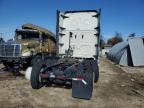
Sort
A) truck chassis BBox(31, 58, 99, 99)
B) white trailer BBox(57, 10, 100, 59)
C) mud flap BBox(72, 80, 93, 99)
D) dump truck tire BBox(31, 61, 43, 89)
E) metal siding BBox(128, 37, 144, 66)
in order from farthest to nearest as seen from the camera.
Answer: metal siding BBox(128, 37, 144, 66) < white trailer BBox(57, 10, 100, 59) < dump truck tire BBox(31, 61, 43, 89) < truck chassis BBox(31, 58, 99, 99) < mud flap BBox(72, 80, 93, 99)

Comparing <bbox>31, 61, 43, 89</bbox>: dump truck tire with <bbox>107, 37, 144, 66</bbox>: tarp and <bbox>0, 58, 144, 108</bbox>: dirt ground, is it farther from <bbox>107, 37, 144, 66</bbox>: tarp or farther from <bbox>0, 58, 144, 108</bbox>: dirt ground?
<bbox>107, 37, 144, 66</bbox>: tarp

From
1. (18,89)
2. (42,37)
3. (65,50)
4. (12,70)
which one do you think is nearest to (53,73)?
(18,89)

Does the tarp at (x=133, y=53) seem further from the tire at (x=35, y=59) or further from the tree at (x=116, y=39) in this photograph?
the tree at (x=116, y=39)

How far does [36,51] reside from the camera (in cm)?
1620

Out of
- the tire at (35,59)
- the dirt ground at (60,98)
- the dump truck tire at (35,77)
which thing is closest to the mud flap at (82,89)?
the dirt ground at (60,98)

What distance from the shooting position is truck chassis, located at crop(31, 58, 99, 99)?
8781 mm

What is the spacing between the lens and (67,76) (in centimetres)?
979

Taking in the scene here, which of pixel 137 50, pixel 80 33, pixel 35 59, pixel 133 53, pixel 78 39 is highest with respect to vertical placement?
pixel 80 33

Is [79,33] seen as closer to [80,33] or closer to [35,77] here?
[80,33]

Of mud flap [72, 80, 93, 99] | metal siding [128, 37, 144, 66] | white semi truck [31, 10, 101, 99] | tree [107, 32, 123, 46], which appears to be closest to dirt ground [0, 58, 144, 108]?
mud flap [72, 80, 93, 99]

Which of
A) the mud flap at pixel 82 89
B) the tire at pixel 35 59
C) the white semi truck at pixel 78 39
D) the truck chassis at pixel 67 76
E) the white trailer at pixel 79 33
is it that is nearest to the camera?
the mud flap at pixel 82 89

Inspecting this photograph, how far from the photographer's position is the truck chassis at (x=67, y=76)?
8781 mm

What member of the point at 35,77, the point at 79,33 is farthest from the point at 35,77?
the point at 79,33

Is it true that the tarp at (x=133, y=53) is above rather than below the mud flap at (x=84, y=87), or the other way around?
above
